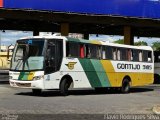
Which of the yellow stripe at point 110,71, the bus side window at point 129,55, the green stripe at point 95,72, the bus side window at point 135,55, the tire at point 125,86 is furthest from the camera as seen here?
the bus side window at point 135,55

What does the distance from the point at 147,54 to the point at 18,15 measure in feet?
41.1

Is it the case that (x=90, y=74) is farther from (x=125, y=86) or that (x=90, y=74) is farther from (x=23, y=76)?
(x=23, y=76)

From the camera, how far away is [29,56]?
2278 centimetres

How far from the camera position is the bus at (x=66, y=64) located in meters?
22.5

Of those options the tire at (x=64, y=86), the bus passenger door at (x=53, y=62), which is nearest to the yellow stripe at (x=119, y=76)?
the tire at (x=64, y=86)

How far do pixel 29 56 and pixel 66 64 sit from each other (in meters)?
1.83

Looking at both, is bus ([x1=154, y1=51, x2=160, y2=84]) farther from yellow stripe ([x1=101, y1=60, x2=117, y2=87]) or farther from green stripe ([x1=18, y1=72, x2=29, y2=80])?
green stripe ([x1=18, y1=72, x2=29, y2=80])

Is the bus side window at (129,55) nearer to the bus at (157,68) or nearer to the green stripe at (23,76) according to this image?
the green stripe at (23,76)

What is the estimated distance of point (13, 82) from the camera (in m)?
22.9

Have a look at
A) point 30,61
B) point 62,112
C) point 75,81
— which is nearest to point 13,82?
point 30,61

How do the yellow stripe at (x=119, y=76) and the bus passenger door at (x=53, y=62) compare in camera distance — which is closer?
the bus passenger door at (x=53, y=62)

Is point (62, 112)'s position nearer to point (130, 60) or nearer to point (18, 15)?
point (130, 60)

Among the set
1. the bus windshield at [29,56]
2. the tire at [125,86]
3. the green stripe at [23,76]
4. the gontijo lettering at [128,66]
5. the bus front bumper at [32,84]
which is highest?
the bus windshield at [29,56]

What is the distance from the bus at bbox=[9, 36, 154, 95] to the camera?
22.5 metres
